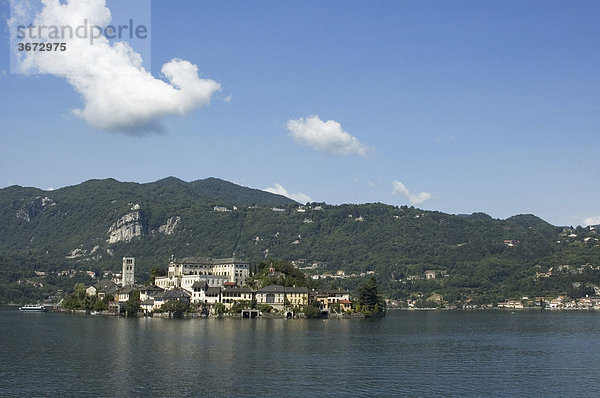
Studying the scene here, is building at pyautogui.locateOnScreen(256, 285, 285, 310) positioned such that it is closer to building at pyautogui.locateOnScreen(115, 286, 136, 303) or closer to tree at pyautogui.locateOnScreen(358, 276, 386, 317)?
tree at pyautogui.locateOnScreen(358, 276, 386, 317)

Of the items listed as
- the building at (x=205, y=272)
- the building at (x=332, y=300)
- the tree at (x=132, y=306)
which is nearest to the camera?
the tree at (x=132, y=306)

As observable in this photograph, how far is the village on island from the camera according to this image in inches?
5659

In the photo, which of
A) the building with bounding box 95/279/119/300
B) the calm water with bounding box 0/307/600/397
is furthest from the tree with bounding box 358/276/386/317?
the building with bounding box 95/279/119/300

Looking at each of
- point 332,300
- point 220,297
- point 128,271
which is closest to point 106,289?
point 128,271

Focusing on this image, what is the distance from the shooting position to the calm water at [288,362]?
56969mm

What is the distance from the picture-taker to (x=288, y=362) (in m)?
69.9

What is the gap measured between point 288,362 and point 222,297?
79473mm

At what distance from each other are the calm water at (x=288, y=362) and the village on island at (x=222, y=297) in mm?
32452

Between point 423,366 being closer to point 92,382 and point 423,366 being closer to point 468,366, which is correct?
point 468,366

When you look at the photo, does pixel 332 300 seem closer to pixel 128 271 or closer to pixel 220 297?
pixel 220 297

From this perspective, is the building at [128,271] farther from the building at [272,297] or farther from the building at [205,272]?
the building at [272,297]

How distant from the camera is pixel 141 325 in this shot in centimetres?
11838

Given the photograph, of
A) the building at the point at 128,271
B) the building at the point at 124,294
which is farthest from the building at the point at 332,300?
the building at the point at 128,271

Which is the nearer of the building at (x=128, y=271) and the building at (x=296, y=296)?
the building at (x=296, y=296)
